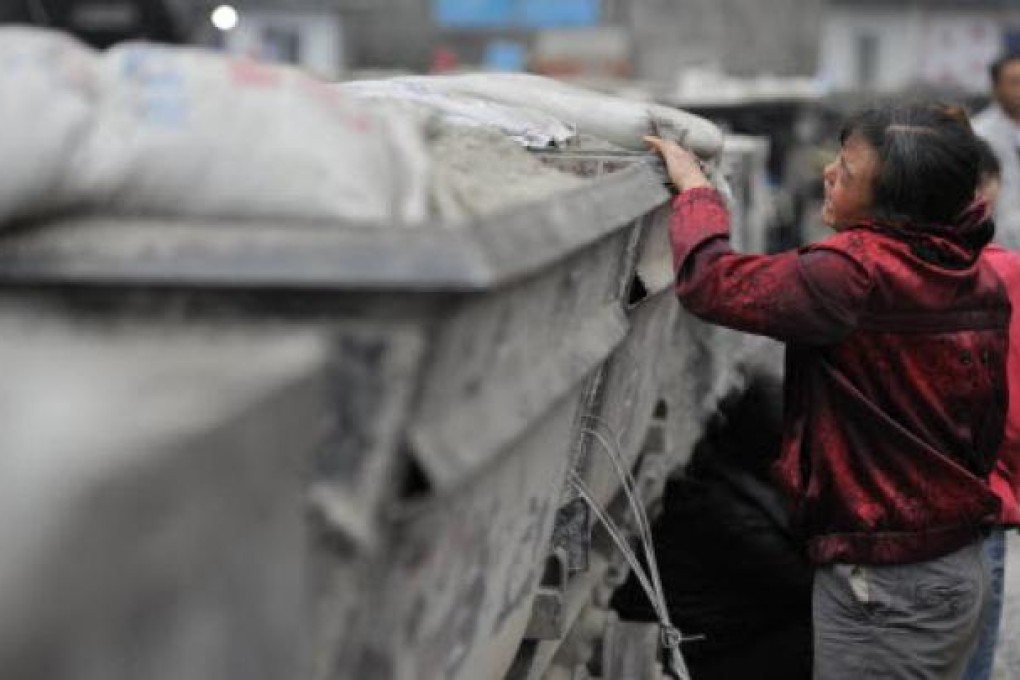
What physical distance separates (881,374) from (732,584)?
61.0 inches

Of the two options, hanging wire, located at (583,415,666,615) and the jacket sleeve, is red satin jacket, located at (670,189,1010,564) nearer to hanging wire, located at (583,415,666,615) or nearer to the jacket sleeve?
the jacket sleeve

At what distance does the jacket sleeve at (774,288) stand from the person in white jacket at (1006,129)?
290 centimetres

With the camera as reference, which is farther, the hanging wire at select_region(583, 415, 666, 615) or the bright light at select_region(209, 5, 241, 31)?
the bright light at select_region(209, 5, 241, 31)

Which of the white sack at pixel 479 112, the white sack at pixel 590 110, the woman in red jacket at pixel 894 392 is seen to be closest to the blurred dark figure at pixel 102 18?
the white sack at pixel 590 110

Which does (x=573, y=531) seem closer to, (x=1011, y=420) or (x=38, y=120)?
(x=1011, y=420)

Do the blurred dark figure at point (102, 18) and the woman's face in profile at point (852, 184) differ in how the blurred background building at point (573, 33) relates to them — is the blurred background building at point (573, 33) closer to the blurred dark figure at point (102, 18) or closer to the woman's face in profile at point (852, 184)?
the blurred dark figure at point (102, 18)

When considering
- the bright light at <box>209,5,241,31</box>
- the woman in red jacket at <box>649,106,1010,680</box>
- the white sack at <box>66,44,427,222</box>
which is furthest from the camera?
the bright light at <box>209,5,241,31</box>

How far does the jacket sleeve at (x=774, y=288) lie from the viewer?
222 centimetres

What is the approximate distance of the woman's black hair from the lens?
7.72 ft

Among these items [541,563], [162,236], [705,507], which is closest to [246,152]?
[162,236]

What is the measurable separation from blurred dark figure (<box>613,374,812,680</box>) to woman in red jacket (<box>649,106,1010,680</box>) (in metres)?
1.21

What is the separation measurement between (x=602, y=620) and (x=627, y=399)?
0.51 m

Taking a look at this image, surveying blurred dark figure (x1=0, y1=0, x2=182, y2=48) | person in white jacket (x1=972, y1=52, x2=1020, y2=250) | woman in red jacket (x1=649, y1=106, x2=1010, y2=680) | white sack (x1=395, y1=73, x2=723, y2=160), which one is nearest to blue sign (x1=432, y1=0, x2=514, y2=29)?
blurred dark figure (x1=0, y1=0, x2=182, y2=48)

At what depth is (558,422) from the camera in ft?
6.58
